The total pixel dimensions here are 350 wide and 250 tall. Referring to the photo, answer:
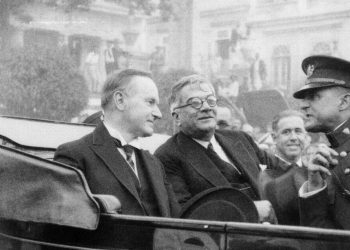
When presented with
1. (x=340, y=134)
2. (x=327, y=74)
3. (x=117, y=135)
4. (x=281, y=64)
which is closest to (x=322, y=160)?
(x=340, y=134)

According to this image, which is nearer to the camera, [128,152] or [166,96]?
[128,152]

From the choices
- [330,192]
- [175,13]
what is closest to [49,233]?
[330,192]

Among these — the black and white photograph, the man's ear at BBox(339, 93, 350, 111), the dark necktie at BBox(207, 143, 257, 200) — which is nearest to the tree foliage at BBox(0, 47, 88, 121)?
the black and white photograph

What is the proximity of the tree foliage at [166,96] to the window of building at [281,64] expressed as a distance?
11.5m

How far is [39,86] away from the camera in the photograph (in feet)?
45.1

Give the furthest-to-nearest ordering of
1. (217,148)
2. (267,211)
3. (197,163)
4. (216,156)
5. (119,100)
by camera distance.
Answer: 1. (217,148)
2. (216,156)
3. (197,163)
4. (119,100)
5. (267,211)

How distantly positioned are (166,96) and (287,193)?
9.82 m

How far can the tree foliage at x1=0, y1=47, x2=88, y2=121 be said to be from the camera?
44.8ft

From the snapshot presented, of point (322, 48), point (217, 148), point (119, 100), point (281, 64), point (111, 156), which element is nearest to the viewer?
point (111, 156)

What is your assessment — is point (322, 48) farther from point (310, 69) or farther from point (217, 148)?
point (310, 69)

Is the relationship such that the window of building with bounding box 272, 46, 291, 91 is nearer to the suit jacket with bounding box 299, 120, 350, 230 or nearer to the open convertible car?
the suit jacket with bounding box 299, 120, 350, 230

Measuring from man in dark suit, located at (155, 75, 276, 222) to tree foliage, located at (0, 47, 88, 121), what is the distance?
10.2 meters

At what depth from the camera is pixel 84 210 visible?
2.57 meters

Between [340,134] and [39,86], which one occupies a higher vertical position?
[340,134]
